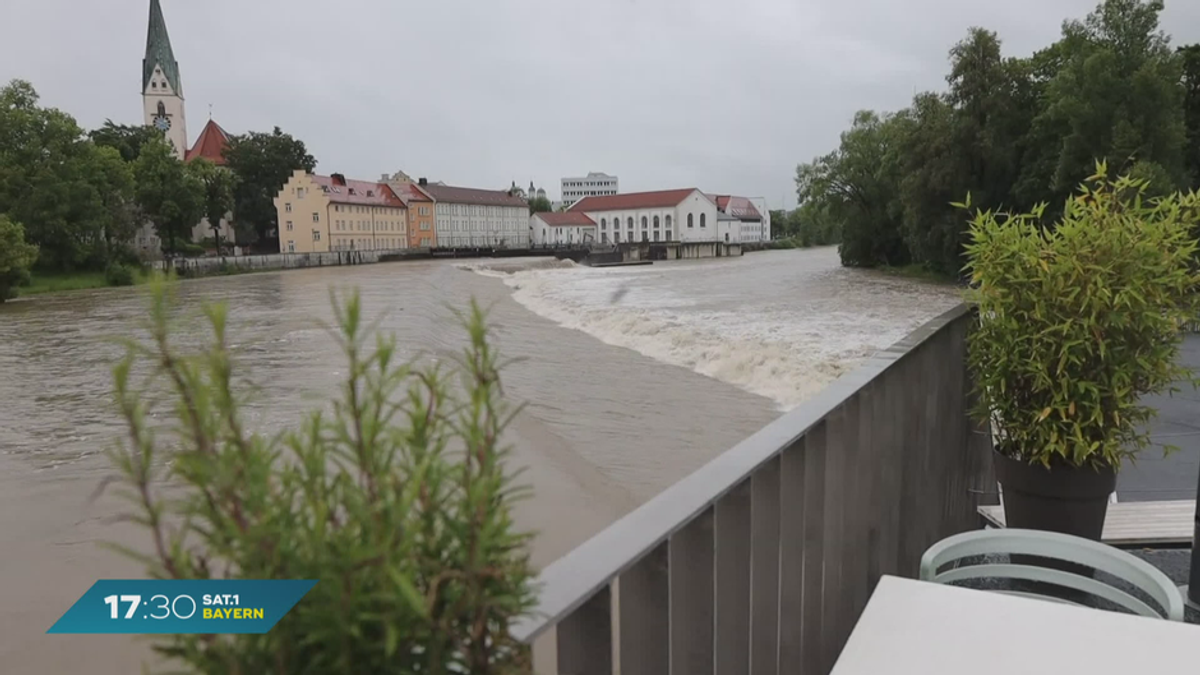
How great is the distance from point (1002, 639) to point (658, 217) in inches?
5038

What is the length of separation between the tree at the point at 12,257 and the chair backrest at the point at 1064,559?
47.5 m

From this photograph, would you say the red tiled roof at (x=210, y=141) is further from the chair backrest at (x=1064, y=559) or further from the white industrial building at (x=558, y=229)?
the chair backrest at (x=1064, y=559)

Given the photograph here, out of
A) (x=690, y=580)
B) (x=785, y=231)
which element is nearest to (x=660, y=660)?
(x=690, y=580)

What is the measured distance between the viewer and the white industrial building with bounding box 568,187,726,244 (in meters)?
127

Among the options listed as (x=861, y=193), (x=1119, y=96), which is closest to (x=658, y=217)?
(x=861, y=193)

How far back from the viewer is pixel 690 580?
1.35 metres

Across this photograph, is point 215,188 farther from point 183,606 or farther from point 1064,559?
point 183,606

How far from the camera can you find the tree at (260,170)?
7681 cm

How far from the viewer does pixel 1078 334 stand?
9.23 ft

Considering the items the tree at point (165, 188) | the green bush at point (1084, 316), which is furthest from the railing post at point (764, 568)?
the tree at point (165, 188)

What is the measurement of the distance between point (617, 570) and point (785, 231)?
161 meters

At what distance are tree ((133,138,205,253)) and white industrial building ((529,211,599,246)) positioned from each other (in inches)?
2526

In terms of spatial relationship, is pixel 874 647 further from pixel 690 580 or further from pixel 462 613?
pixel 462 613

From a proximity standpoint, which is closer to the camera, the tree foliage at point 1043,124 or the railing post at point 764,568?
the railing post at point 764,568
